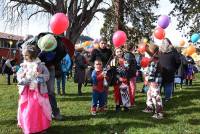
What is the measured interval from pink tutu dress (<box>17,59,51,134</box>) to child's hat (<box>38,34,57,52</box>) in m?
0.39

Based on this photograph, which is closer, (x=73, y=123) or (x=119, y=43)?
(x=73, y=123)

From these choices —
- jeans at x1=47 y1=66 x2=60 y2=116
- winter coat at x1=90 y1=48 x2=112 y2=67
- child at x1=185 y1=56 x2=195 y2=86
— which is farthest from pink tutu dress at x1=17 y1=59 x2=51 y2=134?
child at x1=185 y1=56 x2=195 y2=86

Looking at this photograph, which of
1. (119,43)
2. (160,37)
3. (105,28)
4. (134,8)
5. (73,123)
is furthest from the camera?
(105,28)

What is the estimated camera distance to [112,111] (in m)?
10.5

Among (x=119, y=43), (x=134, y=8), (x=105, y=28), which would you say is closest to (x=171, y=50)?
(x=119, y=43)

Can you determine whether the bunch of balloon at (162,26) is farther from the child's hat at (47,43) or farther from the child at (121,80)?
the child's hat at (47,43)

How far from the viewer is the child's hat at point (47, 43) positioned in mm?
8023

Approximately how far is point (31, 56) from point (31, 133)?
141 cm

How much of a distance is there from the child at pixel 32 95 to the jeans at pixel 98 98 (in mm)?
2331

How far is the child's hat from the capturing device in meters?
8.02

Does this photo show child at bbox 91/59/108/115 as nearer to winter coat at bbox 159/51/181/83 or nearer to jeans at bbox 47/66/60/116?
jeans at bbox 47/66/60/116

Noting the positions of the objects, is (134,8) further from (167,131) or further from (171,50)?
(167,131)

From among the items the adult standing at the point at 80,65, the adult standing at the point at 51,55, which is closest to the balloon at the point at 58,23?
the adult standing at the point at 51,55

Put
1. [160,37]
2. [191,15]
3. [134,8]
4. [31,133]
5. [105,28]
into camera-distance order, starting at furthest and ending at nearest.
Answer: [105,28] → [191,15] → [134,8] → [160,37] → [31,133]
